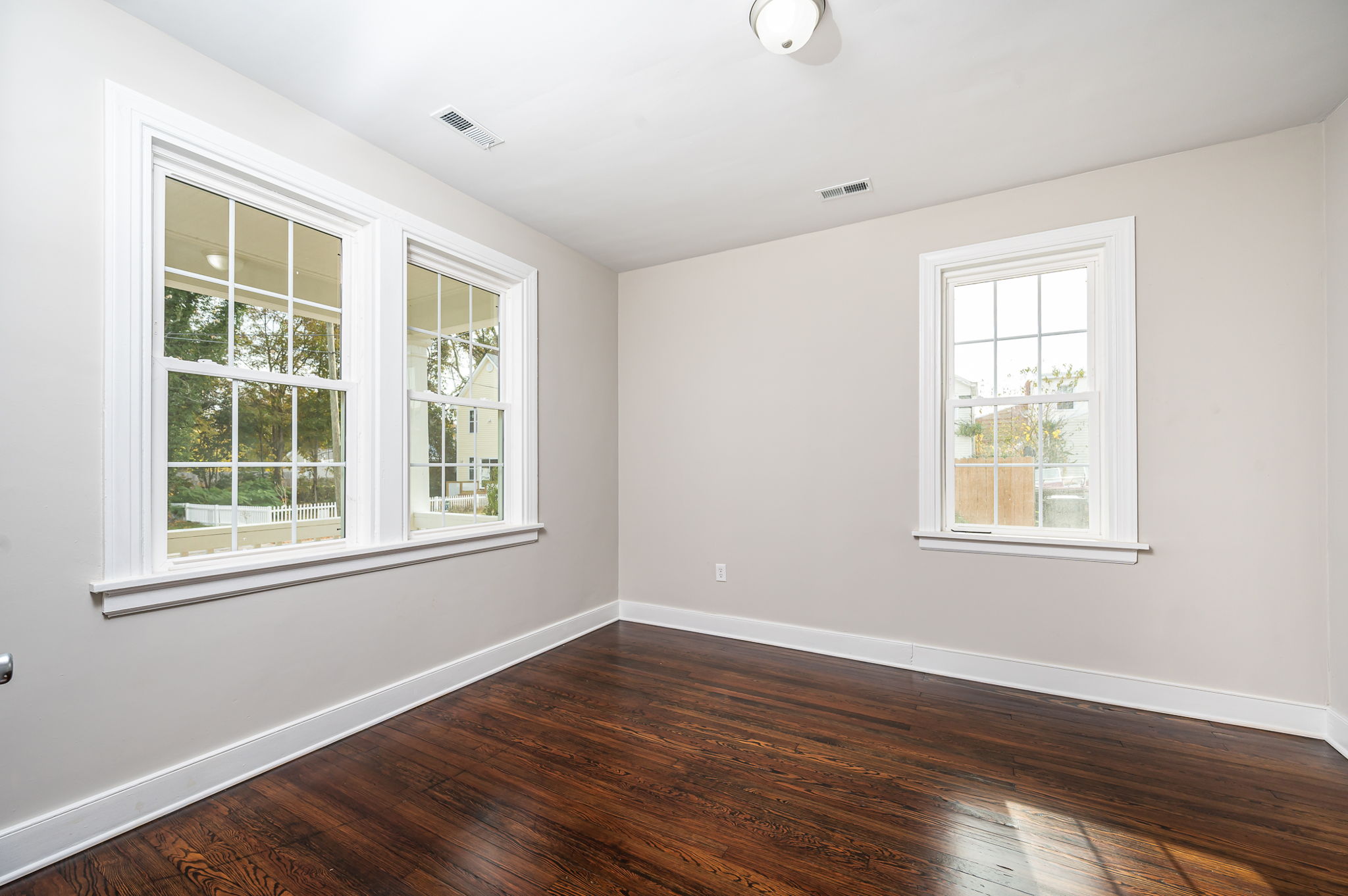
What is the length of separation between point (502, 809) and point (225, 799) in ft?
3.38

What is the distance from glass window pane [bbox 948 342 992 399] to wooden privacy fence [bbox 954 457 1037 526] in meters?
0.42

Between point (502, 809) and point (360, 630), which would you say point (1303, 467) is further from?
point (360, 630)

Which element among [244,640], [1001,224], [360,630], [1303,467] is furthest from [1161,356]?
[244,640]

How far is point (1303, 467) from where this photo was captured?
2.59 metres

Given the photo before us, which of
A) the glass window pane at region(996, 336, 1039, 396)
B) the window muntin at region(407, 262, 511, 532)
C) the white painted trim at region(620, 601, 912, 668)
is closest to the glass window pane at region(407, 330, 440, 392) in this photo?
the window muntin at region(407, 262, 511, 532)

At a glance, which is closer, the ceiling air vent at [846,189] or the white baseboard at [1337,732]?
the white baseboard at [1337,732]

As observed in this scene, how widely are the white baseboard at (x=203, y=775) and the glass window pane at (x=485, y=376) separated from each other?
1.52m

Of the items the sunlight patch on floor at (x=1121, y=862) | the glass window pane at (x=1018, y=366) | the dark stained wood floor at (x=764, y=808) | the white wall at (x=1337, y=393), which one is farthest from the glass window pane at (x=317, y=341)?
the white wall at (x=1337, y=393)

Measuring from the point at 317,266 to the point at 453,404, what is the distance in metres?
0.95

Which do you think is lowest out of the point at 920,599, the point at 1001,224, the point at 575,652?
the point at 575,652

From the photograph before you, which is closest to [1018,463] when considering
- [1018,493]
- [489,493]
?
[1018,493]

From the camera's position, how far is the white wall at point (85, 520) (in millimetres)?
1737

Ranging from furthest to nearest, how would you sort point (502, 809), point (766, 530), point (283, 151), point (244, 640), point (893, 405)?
point (766, 530) → point (893, 405) → point (283, 151) → point (244, 640) → point (502, 809)

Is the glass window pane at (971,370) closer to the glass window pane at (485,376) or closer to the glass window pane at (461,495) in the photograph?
the glass window pane at (485,376)
